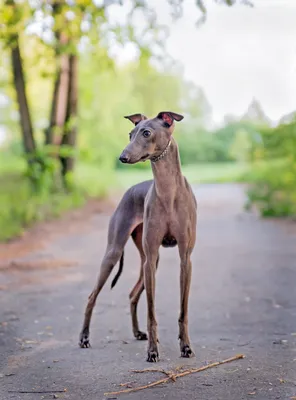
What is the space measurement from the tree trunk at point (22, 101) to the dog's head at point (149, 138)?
15212 millimetres

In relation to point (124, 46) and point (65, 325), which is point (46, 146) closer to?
point (124, 46)

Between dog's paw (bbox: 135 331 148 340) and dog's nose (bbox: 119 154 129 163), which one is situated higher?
dog's nose (bbox: 119 154 129 163)

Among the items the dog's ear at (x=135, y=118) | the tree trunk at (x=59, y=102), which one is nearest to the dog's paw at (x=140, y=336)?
the dog's ear at (x=135, y=118)

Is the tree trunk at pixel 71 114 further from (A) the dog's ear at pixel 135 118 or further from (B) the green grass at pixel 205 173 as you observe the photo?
(A) the dog's ear at pixel 135 118

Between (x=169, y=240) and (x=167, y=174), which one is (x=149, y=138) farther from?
(x=169, y=240)

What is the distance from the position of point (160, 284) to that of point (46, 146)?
11891 millimetres

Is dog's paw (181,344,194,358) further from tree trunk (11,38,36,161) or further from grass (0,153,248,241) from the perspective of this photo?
tree trunk (11,38,36,161)

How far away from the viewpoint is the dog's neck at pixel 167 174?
21.1ft

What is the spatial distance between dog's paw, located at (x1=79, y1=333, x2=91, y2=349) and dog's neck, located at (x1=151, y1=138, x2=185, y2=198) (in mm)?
1573

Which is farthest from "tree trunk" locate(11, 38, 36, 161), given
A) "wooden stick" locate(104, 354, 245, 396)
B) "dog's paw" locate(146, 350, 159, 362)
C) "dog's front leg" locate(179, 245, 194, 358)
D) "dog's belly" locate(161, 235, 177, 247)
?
"wooden stick" locate(104, 354, 245, 396)

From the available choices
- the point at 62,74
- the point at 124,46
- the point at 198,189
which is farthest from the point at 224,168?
the point at 124,46

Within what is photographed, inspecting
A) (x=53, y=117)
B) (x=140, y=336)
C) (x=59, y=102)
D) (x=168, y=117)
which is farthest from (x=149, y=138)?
(x=59, y=102)

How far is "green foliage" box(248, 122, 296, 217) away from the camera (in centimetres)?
1889

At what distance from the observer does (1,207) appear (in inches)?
687
